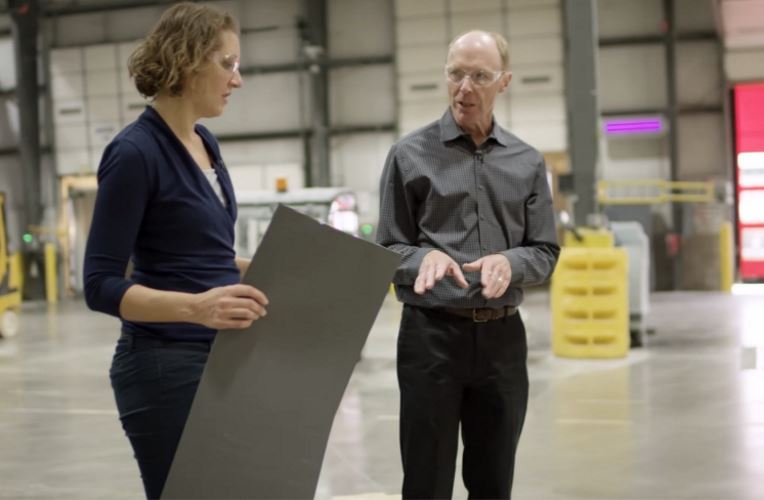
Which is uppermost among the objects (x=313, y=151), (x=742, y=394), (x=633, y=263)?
(x=313, y=151)

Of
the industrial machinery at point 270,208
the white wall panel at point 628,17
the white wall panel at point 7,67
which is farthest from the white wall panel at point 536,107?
the white wall panel at point 7,67

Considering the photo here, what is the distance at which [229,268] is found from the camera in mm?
1880

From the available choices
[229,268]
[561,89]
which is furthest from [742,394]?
[561,89]

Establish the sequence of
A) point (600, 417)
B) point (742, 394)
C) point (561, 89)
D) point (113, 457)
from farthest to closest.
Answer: point (561, 89), point (742, 394), point (600, 417), point (113, 457)

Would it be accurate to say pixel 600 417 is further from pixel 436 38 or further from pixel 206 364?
pixel 436 38

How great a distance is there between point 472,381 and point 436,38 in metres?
16.1

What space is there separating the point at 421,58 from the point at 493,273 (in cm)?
1600

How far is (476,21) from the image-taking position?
17.6 metres

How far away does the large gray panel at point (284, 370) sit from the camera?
5.60ft

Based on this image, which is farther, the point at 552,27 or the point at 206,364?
the point at 552,27

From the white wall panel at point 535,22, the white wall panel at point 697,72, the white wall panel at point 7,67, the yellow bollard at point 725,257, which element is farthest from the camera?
the white wall panel at point 7,67

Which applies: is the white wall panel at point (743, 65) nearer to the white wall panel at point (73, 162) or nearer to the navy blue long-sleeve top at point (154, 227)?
the white wall panel at point (73, 162)

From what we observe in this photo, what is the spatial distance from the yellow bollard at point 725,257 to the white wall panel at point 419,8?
6887 mm

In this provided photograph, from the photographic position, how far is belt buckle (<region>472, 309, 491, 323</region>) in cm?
238
